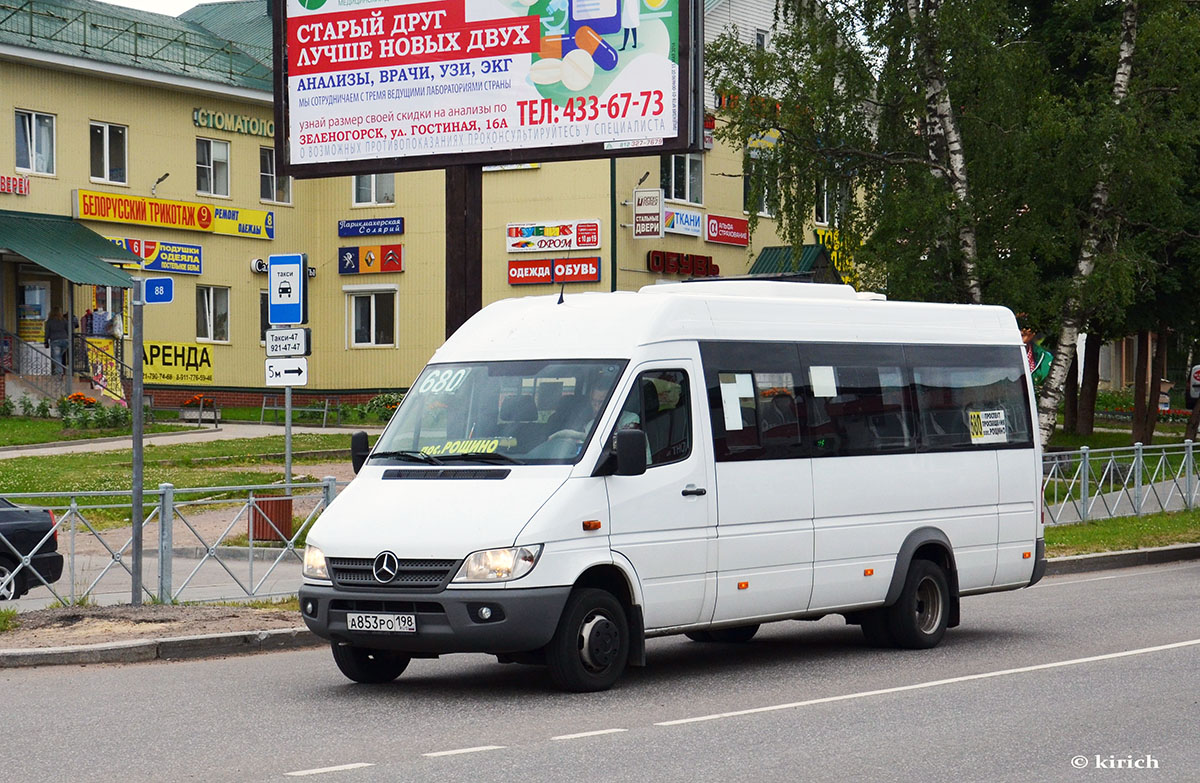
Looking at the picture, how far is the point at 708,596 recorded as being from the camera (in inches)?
433

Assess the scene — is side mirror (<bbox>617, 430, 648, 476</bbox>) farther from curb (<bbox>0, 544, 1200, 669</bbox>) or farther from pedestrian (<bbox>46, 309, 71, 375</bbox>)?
pedestrian (<bbox>46, 309, 71, 375</bbox>)

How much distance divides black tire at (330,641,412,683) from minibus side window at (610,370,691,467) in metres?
2.13

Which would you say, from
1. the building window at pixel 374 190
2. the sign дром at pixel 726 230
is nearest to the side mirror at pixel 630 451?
the sign дром at pixel 726 230

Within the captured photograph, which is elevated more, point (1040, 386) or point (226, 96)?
point (226, 96)

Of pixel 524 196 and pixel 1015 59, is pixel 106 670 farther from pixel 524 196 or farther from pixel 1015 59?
pixel 524 196

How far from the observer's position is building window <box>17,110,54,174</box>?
39.3 meters

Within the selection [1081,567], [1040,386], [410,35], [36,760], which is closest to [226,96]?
[1040,386]

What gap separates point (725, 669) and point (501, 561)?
2.55 m

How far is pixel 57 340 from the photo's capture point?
129 ft

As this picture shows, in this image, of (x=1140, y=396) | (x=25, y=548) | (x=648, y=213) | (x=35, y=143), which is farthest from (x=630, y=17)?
(x=1140, y=396)

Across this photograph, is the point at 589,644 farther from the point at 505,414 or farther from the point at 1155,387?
the point at 1155,387

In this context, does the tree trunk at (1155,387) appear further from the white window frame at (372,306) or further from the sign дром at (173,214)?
the sign дром at (173,214)

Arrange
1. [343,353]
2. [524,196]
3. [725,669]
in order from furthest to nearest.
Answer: [343,353] < [524,196] < [725,669]

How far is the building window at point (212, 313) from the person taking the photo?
44.2 m
